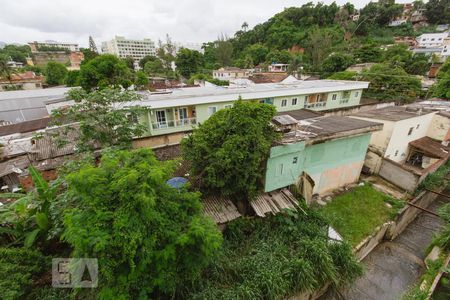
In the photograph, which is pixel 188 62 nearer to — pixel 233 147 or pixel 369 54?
pixel 369 54

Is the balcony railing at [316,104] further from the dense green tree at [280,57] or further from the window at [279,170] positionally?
the dense green tree at [280,57]

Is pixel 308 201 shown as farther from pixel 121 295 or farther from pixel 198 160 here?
pixel 121 295

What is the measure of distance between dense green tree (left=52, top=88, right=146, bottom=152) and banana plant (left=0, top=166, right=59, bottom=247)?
3583mm

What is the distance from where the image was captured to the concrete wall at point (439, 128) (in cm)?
1583

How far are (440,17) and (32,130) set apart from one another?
10596 cm

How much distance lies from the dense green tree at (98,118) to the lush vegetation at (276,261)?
23.5ft

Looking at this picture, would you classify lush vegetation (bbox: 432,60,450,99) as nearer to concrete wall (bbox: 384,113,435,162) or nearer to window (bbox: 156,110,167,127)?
concrete wall (bbox: 384,113,435,162)

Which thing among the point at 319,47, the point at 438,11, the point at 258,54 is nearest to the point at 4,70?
the point at 258,54

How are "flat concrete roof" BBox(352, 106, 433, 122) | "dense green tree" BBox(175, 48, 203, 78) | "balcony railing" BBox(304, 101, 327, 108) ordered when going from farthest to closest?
"dense green tree" BBox(175, 48, 203, 78)
"balcony railing" BBox(304, 101, 327, 108)
"flat concrete roof" BBox(352, 106, 433, 122)

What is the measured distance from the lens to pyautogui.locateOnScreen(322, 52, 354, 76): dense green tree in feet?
137

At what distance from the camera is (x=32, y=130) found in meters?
16.5

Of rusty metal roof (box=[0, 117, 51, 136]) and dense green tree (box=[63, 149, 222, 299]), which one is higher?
dense green tree (box=[63, 149, 222, 299])

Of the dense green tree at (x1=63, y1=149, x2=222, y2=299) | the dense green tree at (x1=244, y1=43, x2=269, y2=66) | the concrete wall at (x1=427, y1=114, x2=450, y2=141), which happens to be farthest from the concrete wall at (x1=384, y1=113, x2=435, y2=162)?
the dense green tree at (x1=244, y1=43, x2=269, y2=66)

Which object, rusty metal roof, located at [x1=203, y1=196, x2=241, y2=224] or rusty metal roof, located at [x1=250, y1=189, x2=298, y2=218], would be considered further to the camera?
rusty metal roof, located at [x1=250, y1=189, x2=298, y2=218]
